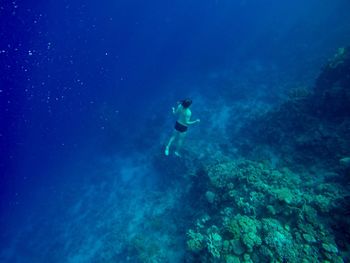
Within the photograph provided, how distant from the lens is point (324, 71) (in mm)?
13195

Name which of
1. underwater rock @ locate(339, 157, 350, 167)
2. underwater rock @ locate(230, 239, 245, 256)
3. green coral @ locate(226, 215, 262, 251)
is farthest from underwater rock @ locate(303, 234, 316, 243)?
underwater rock @ locate(339, 157, 350, 167)

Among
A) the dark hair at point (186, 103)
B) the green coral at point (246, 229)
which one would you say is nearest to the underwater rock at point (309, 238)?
the green coral at point (246, 229)

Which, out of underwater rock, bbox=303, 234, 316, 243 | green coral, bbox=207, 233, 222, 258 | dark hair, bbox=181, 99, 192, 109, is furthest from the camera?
dark hair, bbox=181, 99, 192, 109

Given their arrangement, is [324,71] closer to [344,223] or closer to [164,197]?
[344,223]

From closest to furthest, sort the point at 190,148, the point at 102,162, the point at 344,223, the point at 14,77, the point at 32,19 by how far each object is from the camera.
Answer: the point at 344,223 → the point at 190,148 → the point at 102,162 → the point at 32,19 → the point at 14,77

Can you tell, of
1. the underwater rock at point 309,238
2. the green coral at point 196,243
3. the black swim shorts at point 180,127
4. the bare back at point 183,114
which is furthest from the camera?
the black swim shorts at point 180,127

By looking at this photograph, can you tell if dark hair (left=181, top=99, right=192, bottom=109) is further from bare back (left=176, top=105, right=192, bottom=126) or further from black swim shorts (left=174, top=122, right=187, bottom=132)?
black swim shorts (left=174, top=122, right=187, bottom=132)

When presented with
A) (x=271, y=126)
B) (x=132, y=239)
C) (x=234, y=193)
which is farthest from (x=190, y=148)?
(x=234, y=193)

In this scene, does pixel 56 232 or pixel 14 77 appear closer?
pixel 56 232

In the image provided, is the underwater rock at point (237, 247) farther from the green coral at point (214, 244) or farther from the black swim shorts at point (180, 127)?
the black swim shorts at point (180, 127)

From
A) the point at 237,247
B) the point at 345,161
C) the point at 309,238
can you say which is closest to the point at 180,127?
the point at 237,247

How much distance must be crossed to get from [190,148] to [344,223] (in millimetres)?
8845

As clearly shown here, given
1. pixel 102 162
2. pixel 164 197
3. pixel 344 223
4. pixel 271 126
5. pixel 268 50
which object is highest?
pixel 268 50

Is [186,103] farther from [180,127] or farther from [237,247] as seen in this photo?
[237,247]
